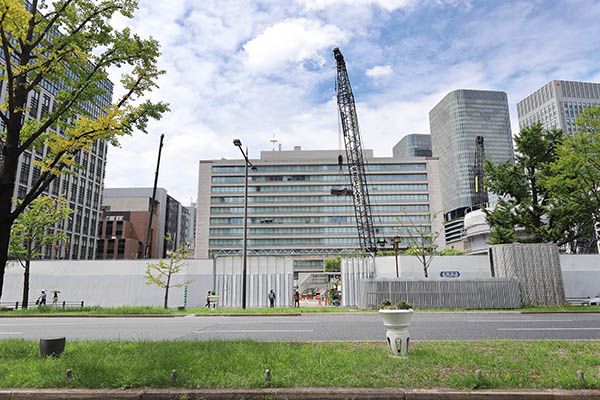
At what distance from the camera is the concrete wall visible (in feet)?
86.6

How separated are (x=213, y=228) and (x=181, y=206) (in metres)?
57.6

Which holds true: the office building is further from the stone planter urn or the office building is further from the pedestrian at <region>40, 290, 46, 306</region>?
the stone planter urn

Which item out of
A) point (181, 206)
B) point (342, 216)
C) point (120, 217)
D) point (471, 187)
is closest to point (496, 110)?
point (471, 187)

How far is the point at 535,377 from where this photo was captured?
5.72 m

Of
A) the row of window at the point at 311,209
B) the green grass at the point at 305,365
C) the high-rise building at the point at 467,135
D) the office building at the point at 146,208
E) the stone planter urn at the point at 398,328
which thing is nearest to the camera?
the green grass at the point at 305,365

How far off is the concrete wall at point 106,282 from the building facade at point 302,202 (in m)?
59.5

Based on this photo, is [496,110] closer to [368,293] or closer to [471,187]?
[471,187]

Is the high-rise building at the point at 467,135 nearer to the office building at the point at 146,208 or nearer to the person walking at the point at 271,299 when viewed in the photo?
the office building at the point at 146,208

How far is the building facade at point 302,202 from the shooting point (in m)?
88.1

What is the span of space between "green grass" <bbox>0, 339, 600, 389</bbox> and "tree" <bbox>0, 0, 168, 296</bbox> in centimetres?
320

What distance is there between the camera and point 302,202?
3553 inches

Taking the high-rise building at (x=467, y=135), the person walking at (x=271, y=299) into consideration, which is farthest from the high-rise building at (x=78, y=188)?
the high-rise building at (x=467, y=135)

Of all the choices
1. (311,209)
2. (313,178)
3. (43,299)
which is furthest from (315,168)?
(43,299)

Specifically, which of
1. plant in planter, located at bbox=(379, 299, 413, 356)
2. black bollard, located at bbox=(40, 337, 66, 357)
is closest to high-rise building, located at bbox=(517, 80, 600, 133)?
plant in planter, located at bbox=(379, 299, 413, 356)
